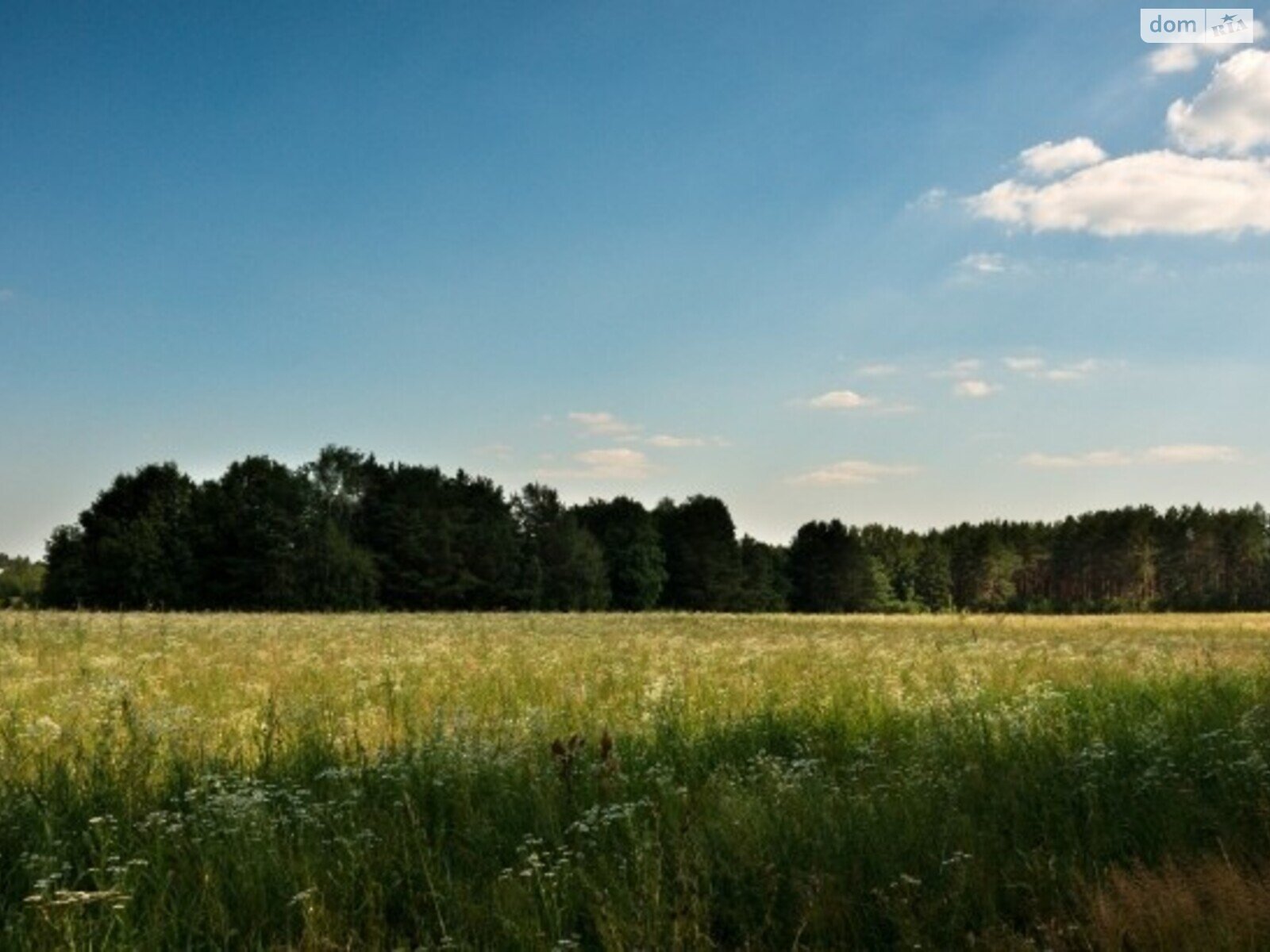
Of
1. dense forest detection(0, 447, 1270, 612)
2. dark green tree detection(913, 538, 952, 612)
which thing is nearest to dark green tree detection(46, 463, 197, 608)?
dense forest detection(0, 447, 1270, 612)

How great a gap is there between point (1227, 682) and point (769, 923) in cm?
815

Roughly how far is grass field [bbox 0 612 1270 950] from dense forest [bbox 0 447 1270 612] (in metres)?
39.6

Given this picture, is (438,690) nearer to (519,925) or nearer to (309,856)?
(309,856)

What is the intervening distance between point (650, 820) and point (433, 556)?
236ft

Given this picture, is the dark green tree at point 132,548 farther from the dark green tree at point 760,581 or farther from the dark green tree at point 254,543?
the dark green tree at point 760,581

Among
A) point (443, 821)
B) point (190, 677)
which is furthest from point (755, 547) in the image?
point (443, 821)

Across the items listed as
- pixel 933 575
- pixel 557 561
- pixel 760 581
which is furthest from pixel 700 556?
pixel 933 575

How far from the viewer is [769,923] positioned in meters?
4.58

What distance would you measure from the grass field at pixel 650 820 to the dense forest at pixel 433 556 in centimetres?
3958

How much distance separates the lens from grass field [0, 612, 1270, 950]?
4.63 m

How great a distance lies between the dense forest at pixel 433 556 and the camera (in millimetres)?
68062

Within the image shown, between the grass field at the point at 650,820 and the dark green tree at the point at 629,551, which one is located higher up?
the dark green tree at the point at 629,551

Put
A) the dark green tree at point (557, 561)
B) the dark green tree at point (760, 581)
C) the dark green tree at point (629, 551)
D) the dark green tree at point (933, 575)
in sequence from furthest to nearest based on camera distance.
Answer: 1. the dark green tree at point (933, 575)
2. the dark green tree at point (760, 581)
3. the dark green tree at point (629, 551)
4. the dark green tree at point (557, 561)

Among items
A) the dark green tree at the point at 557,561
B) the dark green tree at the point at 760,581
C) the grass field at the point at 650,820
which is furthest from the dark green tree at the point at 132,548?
the grass field at the point at 650,820
